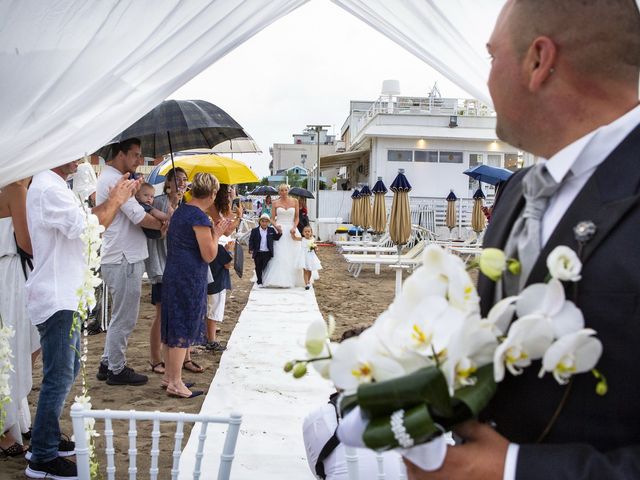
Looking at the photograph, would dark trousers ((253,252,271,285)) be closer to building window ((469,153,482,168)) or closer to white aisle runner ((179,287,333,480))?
white aisle runner ((179,287,333,480))

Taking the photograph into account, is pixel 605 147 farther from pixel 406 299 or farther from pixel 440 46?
pixel 440 46

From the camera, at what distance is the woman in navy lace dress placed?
17.5 ft

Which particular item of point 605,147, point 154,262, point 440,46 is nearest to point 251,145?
point 154,262

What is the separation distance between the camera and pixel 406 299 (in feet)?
4.04

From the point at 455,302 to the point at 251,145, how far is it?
9.52m

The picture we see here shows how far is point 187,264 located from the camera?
5.35m

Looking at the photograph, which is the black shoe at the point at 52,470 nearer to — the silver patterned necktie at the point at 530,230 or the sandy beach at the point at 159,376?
the sandy beach at the point at 159,376

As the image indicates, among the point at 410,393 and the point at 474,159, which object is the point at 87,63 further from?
the point at 474,159

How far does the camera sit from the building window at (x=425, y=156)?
27.6 m

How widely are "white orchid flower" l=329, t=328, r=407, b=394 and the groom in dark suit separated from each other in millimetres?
231

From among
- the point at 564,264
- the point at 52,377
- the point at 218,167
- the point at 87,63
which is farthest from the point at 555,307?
the point at 218,167

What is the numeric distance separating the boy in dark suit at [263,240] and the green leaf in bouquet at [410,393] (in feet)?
35.7

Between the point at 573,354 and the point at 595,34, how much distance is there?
66 centimetres

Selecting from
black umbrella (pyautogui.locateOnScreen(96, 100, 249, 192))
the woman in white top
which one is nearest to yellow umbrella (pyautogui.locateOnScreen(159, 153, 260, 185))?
black umbrella (pyautogui.locateOnScreen(96, 100, 249, 192))
